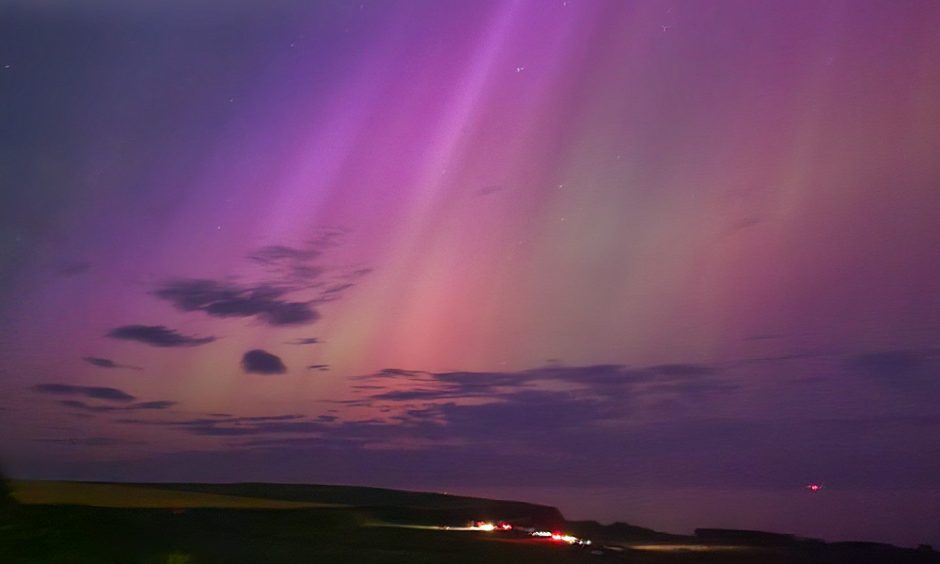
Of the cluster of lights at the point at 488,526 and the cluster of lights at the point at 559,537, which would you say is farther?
the cluster of lights at the point at 488,526

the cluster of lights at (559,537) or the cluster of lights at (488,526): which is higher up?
the cluster of lights at (488,526)

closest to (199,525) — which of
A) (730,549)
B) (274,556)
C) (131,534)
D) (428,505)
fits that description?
(131,534)

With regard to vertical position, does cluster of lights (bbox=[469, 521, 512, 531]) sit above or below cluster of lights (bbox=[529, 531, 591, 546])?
above

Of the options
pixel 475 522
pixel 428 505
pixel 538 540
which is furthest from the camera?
pixel 428 505

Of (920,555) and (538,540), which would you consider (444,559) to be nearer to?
(538,540)

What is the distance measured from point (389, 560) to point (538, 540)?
11074 millimetres

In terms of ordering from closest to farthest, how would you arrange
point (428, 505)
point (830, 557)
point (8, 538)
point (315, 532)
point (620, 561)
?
point (8, 538) < point (620, 561) < point (830, 557) < point (315, 532) < point (428, 505)

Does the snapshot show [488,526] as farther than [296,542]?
Yes

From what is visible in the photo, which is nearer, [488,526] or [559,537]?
[559,537]

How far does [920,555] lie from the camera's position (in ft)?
121

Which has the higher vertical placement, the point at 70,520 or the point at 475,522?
the point at 475,522

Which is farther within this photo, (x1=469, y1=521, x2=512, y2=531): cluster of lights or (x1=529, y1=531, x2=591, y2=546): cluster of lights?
(x1=469, y1=521, x2=512, y2=531): cluster of lights

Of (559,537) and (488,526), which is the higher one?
(488,526)

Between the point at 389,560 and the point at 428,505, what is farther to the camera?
the point at 428,505
